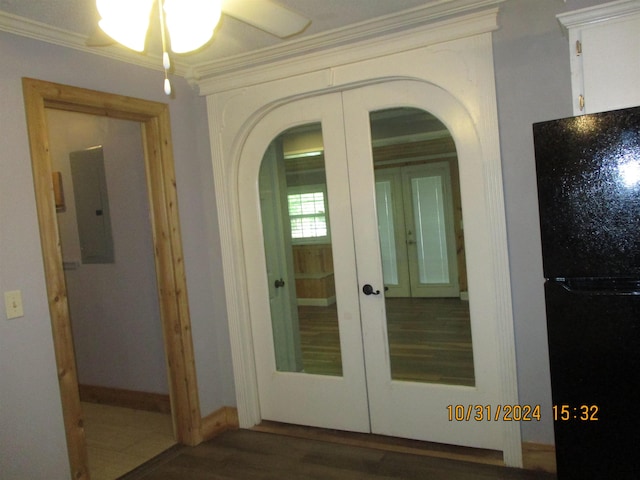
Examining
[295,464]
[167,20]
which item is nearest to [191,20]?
[167,20]

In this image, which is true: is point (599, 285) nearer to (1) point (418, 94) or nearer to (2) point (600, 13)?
(2) point (600, 13)

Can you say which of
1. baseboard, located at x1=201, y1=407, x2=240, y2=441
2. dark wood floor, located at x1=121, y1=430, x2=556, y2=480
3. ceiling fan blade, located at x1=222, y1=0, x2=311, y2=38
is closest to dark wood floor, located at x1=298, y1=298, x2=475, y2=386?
dark wood floor, located at x1=121, y1=430, x2=556, y2=480

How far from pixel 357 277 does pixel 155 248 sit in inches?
51.2

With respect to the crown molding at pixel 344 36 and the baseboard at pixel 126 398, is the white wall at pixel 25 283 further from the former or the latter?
the baseboard at pixel 126 398

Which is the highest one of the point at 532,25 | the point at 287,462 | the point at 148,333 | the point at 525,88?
the point at 532,25

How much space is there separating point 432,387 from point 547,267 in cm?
122

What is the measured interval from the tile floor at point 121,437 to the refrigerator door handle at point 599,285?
2.58 metres

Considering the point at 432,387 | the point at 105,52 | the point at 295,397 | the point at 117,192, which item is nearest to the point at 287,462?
the point at 295,397

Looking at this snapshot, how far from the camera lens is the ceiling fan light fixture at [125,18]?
1.29 metres

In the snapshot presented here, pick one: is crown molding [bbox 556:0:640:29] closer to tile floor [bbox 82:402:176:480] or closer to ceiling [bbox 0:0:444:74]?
ceiling [bbox 0:0:444:74]

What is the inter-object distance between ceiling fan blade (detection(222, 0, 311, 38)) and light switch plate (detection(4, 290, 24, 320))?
5.21 feet

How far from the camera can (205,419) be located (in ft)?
10.3

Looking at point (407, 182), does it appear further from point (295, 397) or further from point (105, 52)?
point (105, 52)

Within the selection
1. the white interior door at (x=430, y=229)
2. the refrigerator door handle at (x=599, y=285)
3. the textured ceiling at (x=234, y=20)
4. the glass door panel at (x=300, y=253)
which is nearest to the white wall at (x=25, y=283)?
the textured ceiling at (x=234, y=20)
